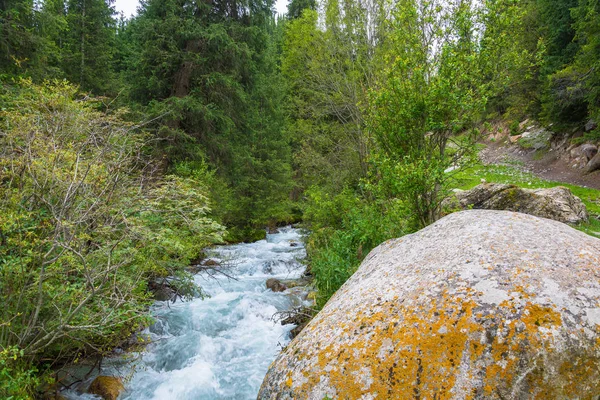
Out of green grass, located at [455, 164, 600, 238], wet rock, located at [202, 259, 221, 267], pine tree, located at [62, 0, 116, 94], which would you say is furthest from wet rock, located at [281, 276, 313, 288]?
pine tree, located at [62, 0, 116, 94]

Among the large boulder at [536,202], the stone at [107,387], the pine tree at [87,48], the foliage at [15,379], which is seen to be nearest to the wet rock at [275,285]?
the stone at [107,387]

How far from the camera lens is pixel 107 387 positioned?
523 cm

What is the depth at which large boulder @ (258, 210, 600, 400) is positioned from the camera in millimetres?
1980

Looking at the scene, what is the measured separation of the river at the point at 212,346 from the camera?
18.7 feet

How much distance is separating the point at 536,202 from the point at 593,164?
8.80m

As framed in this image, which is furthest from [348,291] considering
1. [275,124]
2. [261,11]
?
[275,124]

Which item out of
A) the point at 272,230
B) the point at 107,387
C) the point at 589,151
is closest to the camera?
the point at 107,387

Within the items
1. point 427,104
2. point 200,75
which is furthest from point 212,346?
point 200,75

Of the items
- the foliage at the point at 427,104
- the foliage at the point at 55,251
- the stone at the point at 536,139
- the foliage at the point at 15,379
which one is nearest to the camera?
the foliage at the point at 15,379

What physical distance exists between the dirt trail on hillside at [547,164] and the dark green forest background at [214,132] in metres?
1.90

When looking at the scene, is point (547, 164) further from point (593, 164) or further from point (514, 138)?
point (514, 138)

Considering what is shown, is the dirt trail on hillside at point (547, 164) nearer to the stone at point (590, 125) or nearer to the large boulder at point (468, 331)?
the stone at point (590, 125)

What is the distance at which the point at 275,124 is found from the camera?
2025cm

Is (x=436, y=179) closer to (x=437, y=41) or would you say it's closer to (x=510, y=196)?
(x=437, y=41)
